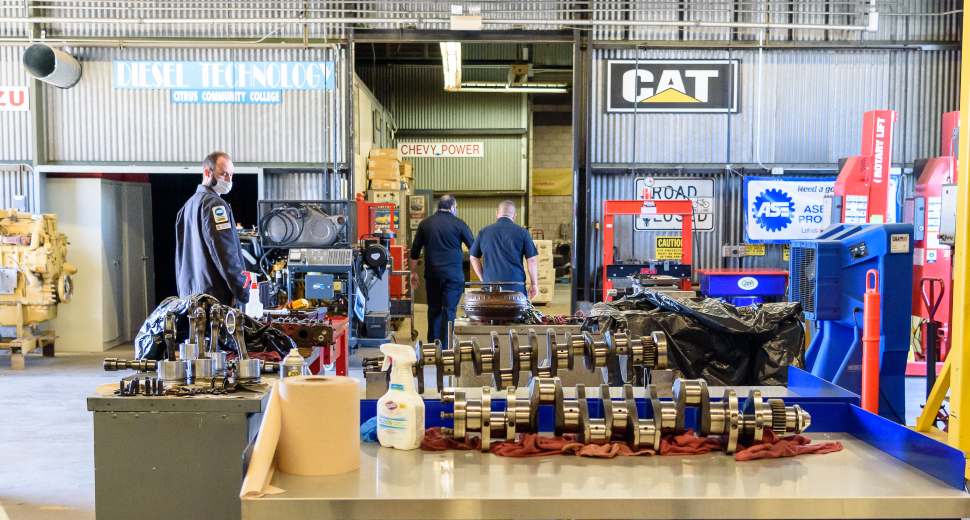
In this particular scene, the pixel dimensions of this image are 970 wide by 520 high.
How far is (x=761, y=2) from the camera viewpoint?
26.7 feet

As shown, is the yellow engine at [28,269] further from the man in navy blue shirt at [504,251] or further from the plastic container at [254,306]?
the man in navy blue shirt at [504,251]

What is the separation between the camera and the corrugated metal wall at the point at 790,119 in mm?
8375

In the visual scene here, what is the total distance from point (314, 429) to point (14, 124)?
8299 millimetres

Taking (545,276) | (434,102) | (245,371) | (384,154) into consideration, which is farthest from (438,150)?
(245,371)

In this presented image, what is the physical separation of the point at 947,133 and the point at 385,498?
8181mm

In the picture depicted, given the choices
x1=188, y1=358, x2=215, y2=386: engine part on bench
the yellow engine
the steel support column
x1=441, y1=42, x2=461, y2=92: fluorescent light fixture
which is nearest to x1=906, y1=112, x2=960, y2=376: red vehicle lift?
the steel support column

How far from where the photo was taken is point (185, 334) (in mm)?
3137

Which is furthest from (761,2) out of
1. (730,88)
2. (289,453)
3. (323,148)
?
(289,453)

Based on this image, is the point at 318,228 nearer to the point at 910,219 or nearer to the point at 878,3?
the point at 910,219

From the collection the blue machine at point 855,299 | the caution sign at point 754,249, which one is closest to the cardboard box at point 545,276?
the caution sign at point 754,249

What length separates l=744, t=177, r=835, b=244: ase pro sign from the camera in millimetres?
8352

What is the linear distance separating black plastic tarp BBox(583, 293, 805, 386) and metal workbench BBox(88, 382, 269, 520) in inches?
77.9

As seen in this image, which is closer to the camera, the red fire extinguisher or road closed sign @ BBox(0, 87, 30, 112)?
the red fire extinguisher

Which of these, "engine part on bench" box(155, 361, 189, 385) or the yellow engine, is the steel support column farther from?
the yellow engine
